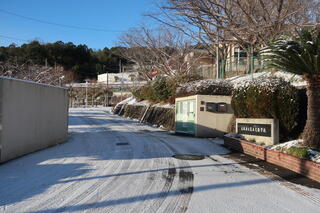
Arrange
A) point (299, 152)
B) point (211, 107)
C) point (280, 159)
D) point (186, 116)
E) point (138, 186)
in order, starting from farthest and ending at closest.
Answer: point (186, 116)
point (211, 107)
point (280, 159)
point (299, 152)
point (138, 186)

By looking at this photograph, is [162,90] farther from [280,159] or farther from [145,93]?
[280,159]

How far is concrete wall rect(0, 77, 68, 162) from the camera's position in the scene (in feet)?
23.2

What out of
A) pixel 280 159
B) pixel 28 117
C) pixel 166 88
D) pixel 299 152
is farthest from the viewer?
pixel 166 88

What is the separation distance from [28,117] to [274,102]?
24.3 ft

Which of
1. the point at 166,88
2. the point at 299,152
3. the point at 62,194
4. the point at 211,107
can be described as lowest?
the point at 62,194

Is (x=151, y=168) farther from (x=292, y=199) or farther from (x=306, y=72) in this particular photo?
(x=306, y=72)

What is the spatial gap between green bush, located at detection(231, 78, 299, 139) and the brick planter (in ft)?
3.40

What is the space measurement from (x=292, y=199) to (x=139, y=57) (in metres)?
27.0

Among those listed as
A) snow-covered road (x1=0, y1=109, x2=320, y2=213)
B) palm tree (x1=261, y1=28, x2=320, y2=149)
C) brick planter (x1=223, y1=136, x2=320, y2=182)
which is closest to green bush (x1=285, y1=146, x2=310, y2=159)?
brick planter (x1=223, y1=136, x2=320, y2=182)

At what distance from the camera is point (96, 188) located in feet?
16.9

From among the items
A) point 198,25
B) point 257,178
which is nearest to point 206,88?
point 198,25

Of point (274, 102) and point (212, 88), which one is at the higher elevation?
point (212, 88)

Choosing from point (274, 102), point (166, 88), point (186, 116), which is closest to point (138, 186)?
point (274, 102)

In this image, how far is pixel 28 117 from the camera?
26.8 ft
